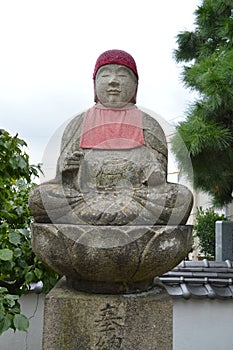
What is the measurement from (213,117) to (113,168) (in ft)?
5.60

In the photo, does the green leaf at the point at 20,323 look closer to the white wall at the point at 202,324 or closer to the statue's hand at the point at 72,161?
the statue's hand at the point at 72,161

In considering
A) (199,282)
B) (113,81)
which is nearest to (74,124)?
(113,81)

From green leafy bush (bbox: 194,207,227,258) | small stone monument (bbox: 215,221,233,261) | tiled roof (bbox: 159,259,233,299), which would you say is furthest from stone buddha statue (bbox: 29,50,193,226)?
green leafy bush (bbox: 194,207,227,258)

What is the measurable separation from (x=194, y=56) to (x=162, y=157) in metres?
3.13

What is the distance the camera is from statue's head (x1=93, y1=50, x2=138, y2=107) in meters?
2.67

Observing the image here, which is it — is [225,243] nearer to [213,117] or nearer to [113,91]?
[213,117]

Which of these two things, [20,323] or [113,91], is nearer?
[20,323]

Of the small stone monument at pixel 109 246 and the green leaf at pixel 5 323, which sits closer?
the small stone monument at pixel 109 246

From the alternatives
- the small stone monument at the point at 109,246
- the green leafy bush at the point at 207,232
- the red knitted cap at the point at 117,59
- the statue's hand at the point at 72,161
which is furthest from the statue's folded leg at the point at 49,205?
the green leafy bush at the point at 207,232

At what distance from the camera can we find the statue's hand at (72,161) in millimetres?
2385

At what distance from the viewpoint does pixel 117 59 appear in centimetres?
266

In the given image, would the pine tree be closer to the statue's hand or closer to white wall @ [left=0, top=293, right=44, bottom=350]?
the statue's hand

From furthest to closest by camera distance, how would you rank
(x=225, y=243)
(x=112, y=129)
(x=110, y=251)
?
(x=225, y=243) < (x=112, y=129) < (x=110, y=251)

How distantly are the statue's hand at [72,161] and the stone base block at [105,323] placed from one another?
722 mm
